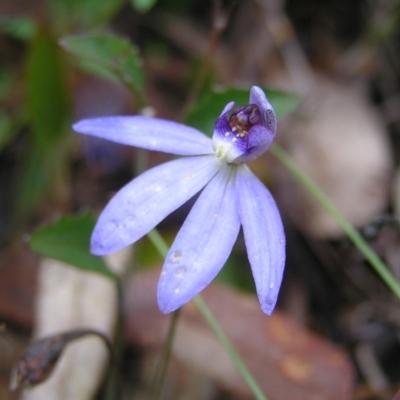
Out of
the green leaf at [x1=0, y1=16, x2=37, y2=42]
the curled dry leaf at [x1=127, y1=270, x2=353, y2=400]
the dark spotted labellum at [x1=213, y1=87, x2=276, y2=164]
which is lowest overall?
the curled dry leaf at [x1=127, y1=270, x2=353, y2=400]

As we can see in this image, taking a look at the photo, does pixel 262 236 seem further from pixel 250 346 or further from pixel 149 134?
pixel 250 346

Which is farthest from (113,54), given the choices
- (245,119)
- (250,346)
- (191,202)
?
(250,346)

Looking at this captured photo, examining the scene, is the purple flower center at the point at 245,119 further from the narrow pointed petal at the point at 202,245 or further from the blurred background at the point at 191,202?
the blurred background at the point at 191,202

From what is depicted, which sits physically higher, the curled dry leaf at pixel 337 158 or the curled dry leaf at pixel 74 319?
the curled dry leaf at pixel 337 158

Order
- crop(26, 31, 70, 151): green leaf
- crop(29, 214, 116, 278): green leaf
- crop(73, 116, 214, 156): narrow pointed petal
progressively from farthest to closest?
1. crop(26, 31, 70, 151): green leaf
2. crop(29, 214, 116, 278): green leaf
3. crop(73, 116, 214, 156): narrow pointed petal

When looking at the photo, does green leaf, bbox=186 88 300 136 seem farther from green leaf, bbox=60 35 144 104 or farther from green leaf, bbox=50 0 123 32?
green leaf, bbox=50 0 123 32

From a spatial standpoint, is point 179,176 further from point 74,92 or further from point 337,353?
point 74,92

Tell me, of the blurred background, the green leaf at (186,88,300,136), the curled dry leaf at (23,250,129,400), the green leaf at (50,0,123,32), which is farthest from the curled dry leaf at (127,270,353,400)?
the green leaf at (50,0,123,32)

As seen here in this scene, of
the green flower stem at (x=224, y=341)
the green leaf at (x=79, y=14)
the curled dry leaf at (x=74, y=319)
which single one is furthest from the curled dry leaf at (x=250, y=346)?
the green leaf at (x=79, y=14)
